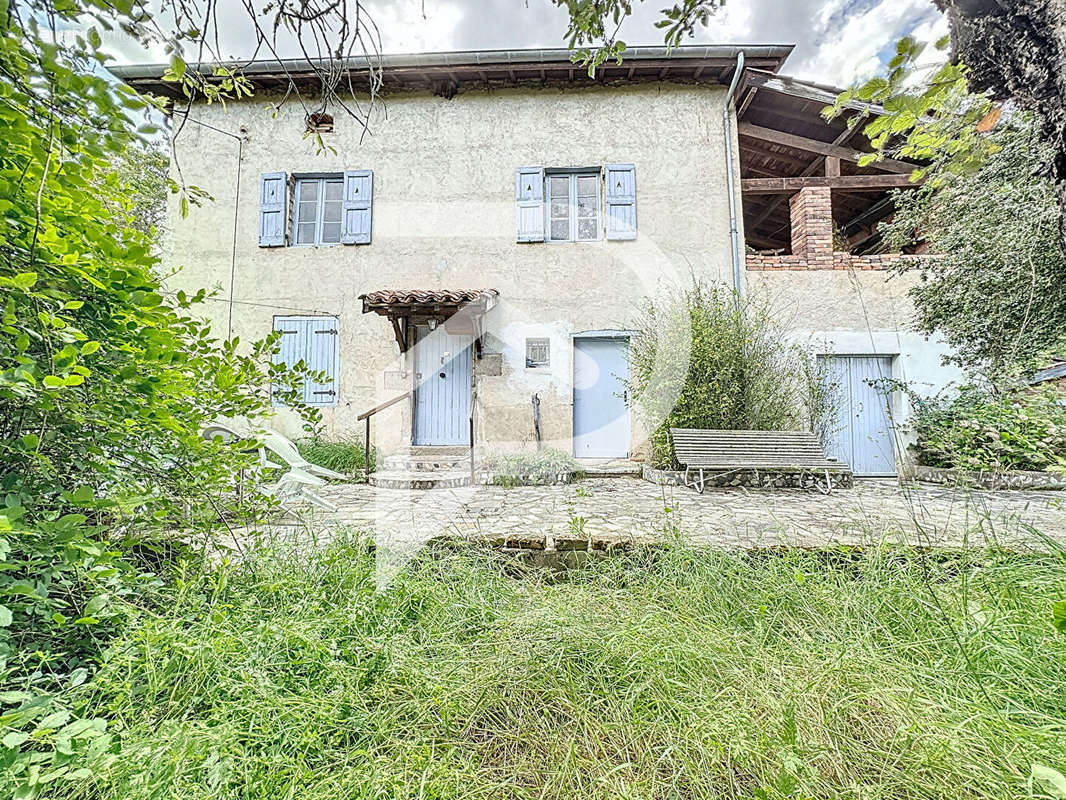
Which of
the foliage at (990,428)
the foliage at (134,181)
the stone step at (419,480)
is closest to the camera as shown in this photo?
the foliage at (134,181)

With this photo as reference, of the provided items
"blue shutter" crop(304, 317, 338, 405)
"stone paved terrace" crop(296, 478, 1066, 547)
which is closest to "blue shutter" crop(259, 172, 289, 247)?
"blue shutter" crop(304, 317, 338, 405)

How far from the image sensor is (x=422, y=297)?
21.0 feet

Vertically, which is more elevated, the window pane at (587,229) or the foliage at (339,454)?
the window pane at (587,229)

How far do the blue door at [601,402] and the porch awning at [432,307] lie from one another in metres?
1.52

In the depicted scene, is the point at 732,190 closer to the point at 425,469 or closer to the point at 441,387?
the point at 441,387

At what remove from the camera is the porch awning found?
249 inches

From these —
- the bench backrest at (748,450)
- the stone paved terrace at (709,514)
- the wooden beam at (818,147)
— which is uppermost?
the wooden beam at (818,147)

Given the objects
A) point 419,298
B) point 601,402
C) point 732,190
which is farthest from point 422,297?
point 732,190

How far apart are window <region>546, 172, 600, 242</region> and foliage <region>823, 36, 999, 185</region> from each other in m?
5.95

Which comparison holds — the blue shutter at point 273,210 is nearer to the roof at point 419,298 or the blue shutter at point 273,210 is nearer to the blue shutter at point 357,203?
the blue shutter at point 357,203

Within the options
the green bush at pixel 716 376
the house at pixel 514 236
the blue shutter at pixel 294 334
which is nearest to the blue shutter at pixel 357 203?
the house at pixel 514 236

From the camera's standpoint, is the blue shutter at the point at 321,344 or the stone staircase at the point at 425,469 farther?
the blue shutter at the point at 321,344

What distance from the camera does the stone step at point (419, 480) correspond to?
17.8 feet

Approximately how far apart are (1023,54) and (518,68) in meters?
7.47
